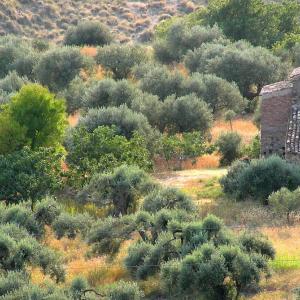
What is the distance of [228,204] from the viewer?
82.9 feet

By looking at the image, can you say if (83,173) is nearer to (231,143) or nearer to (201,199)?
(201,199)

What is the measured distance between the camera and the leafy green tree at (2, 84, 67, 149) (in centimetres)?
3081

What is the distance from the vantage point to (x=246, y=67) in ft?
154

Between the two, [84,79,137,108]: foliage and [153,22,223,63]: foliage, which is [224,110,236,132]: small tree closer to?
[84,79,137,108]: foliage

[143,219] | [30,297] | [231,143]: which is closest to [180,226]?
[143,219]

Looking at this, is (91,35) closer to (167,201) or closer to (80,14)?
(80,14)

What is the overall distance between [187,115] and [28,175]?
12966mm

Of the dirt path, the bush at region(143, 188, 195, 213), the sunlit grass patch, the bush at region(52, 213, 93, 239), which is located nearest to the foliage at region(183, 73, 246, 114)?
the dirt path

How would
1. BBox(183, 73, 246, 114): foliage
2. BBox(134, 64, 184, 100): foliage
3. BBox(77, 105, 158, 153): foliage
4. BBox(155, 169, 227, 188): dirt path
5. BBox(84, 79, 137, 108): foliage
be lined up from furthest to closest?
BBox(134, 64, 184, 100): foliage, BBox(183, 73, 246, 114): foliage, BBox(84, 79, 137, 108): foliage, BBox(77, 105, 158, 153): foliage, BBox(155, 169, 227, 188): dirt path

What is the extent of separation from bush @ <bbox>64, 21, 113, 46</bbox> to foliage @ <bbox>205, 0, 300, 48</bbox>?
10361 mm

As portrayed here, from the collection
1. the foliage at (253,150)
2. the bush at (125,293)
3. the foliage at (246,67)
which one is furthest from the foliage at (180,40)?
the bush at (125,293)

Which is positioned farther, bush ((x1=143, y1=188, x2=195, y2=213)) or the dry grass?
the dry grass

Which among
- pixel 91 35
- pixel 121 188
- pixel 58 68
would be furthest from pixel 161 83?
pixel 121 188

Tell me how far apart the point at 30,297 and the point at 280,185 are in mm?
12230
